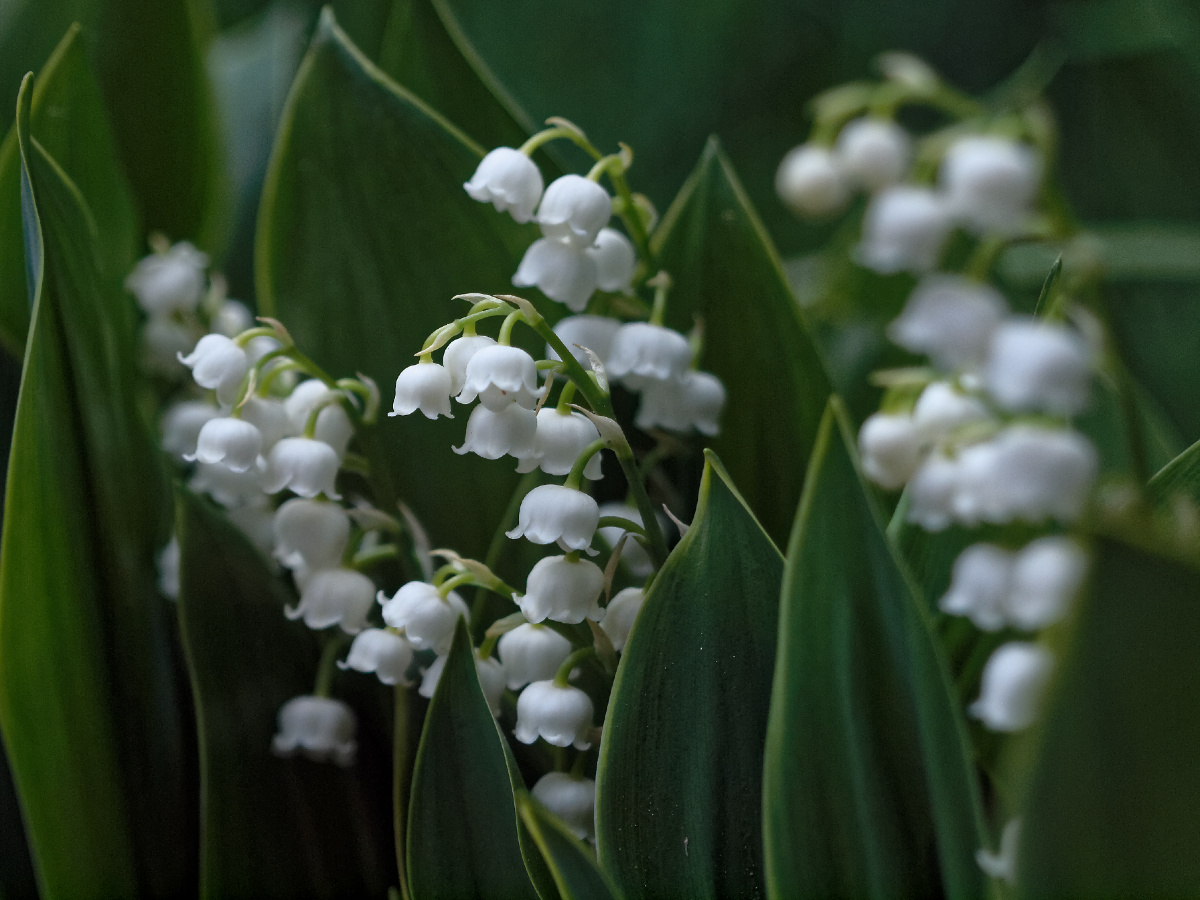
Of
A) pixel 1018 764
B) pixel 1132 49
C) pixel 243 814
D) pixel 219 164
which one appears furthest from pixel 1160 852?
pixel 1132 49

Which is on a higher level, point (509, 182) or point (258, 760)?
point (509, 182)

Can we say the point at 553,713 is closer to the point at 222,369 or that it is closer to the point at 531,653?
the point at 531,653

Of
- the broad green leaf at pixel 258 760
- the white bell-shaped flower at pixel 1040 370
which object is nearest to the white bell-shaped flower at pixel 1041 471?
the white bell-shaped flower at pixel 1040 370

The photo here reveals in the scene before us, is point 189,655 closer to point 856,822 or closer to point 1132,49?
point 856,822

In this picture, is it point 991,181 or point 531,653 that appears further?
point 531,653

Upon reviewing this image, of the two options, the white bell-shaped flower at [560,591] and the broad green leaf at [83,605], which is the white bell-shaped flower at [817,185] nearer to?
the white bell-shaped flower at [560,591]

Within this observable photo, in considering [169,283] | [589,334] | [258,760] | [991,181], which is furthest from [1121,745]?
[169,283]

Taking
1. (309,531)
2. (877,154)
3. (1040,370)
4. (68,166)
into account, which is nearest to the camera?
(1040,370)
